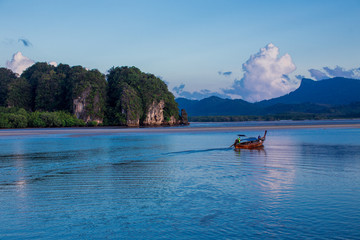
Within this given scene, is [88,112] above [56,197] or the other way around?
above

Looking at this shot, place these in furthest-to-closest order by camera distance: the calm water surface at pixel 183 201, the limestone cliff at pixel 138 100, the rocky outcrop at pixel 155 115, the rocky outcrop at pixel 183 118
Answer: the rocky outcrop at pixel 183 118 → the rocky outcrop at pixel 155 115 → the limestone cliff at pixel 138 100 → the calm water surface at pixel 183 201

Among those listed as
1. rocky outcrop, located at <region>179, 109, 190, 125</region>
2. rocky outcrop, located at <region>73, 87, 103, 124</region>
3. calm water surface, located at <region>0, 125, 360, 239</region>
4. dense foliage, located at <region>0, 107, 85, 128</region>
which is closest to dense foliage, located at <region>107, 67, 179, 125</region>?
rocky outcrop, located at <region>179, 109, 190, 125</region>

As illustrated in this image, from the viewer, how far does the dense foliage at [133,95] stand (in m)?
99.3

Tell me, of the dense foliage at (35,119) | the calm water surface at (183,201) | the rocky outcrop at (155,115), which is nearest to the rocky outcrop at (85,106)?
the dense foliage at (35,119)

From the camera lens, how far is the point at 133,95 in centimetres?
10100

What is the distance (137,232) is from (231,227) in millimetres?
2770

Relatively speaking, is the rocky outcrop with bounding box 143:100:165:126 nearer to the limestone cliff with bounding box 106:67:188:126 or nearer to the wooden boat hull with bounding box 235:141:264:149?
the limestone cliff with bounding box 106:67:188:126

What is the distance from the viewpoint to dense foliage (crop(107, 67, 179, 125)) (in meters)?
99.3

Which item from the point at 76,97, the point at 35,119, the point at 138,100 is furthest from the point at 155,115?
the point at 35,119

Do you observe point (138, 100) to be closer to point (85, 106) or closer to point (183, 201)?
point (85, 106)

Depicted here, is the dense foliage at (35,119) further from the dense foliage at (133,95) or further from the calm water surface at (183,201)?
the calm water surface at (183,201)

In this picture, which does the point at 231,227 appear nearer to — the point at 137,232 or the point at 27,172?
the point at 137,232

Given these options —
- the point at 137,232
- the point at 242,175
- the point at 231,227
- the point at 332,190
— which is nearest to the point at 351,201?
the point at 332,190

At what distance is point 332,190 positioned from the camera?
13.6 meters
